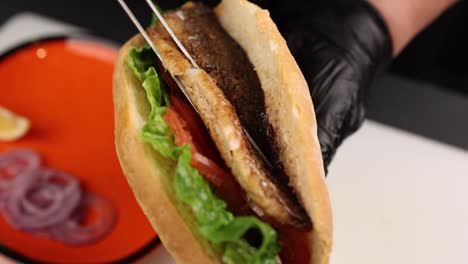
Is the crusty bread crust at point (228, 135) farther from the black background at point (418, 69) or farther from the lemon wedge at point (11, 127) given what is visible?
the black background at point (418, 69)

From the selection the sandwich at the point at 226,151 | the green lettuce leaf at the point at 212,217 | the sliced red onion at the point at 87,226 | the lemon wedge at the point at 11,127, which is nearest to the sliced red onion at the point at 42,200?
the sliced red onion at the point at 87,226

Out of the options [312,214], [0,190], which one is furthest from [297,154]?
[0,190]

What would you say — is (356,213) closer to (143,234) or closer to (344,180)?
(344,180)

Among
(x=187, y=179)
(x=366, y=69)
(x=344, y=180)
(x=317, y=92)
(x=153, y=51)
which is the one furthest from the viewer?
(x=344, y=180)

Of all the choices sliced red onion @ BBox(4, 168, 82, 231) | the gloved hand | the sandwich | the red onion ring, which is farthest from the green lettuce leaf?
the red onion ring

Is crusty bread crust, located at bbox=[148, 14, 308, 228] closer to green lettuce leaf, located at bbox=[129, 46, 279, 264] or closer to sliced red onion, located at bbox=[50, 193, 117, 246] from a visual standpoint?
green lettuce leaf, located at bbox=[129, 46, 279, 264]

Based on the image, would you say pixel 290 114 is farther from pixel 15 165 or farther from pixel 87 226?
pixel 15 165
